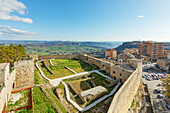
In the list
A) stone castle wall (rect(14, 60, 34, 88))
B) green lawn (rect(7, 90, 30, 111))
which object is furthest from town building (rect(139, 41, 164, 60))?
green lawn (rect(7, 90, 30, 111))

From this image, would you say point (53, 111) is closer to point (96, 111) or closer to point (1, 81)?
point (96, 111)

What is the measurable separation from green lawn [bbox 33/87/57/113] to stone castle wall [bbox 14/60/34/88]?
105 inches

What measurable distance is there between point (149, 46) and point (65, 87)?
7285 centimetres

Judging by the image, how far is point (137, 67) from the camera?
67.9 feet

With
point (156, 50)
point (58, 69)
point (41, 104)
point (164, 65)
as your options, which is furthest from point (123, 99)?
point (156, 50)

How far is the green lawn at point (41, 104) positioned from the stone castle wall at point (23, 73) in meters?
2.67

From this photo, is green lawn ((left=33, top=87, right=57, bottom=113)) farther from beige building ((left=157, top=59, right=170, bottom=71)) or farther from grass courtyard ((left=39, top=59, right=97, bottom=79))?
beige building ((left=157, top=59, right=170, bottom=71))

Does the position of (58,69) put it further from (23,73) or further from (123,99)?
(123,99)

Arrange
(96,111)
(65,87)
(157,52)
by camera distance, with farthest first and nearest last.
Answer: (157,52), (65,87), (96,111)

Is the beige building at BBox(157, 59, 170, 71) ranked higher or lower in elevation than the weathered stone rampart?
lower

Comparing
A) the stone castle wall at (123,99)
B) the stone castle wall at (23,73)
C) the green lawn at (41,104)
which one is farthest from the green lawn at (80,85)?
the stone castle wall at (23,73)

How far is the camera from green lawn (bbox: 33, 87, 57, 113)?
32.4 feet

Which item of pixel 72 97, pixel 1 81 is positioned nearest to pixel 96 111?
pixel 72 97

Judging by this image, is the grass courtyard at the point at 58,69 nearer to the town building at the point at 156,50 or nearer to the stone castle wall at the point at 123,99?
the stone castle wall at the point at 123,99
